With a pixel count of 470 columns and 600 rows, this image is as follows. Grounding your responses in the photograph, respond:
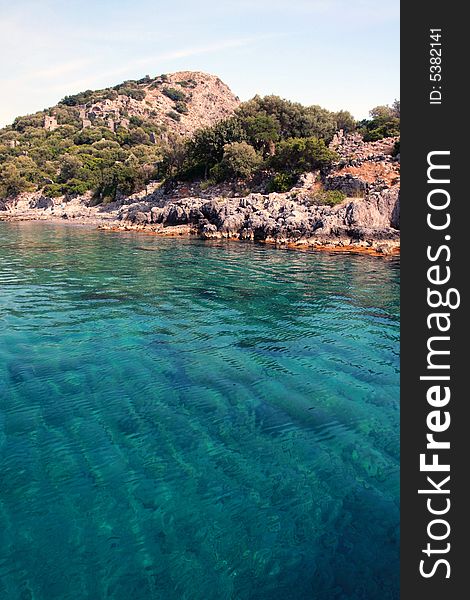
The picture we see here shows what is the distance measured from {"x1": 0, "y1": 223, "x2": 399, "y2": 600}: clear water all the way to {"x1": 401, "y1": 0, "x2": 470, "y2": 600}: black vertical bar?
245 cm

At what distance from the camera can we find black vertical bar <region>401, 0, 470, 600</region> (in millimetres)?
3105

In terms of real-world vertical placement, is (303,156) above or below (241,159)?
below

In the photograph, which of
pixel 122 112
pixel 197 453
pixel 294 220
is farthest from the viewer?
pixel 122 112

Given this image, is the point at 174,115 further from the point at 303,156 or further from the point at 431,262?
the point at 431,262

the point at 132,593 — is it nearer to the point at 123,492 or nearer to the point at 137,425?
the point at 123,492

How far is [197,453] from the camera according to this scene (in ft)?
24.7

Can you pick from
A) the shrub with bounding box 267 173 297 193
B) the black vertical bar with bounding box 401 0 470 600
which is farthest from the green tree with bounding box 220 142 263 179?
the black vertical bar with bounding box 401 0 470 600

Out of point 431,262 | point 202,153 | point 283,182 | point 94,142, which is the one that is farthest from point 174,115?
point 431,262

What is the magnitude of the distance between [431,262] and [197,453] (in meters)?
5.70

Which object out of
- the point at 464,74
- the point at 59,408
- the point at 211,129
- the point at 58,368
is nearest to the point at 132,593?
the point at 59,408

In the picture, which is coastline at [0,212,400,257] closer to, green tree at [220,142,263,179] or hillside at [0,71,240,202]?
green tree at [220,142,263,179]

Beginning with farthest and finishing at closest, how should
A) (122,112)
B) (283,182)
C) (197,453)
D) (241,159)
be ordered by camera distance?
1. (122,112)
2. (241,159)
3. (283,182)
4. (197,453)

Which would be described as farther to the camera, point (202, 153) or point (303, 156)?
point (202, 153)

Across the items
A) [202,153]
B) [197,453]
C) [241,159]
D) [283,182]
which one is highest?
[202,153]
